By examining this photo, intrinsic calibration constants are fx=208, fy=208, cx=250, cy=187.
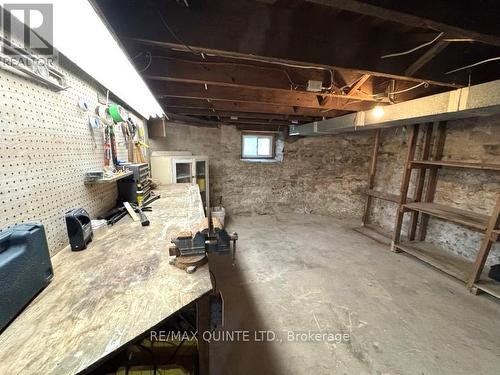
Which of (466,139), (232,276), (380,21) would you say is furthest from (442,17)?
(466,139)

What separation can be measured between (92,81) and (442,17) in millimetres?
1952

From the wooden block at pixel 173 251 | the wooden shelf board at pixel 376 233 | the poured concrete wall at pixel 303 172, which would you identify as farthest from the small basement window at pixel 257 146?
the wooden block at pixel 173 251

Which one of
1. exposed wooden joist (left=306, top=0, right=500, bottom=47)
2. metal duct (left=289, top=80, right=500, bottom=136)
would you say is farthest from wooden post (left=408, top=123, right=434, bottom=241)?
exposed wooden joist (left=306, top=0, right=500, bottom=47)

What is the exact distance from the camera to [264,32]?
1076 mm

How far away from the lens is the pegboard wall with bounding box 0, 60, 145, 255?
2.64 ft

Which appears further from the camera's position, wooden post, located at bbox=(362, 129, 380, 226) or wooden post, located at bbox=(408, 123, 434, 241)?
wooden post, located at bbox=(362, 129, 380, 226)

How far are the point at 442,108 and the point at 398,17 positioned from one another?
1.56 meters

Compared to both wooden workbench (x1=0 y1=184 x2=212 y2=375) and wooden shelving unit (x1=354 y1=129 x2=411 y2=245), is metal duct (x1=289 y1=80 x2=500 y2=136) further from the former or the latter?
wooden workbench (x1=0 y1=184 x2=212 y2=375)

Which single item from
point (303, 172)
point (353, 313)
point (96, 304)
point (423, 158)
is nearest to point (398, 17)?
point (96, 304)

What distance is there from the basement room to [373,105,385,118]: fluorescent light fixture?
37 mm

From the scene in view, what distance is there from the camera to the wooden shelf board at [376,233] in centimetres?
339

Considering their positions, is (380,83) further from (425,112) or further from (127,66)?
(127,66)

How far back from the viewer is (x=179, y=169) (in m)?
3.63

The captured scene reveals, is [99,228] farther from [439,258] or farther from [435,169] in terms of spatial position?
[435,169]
